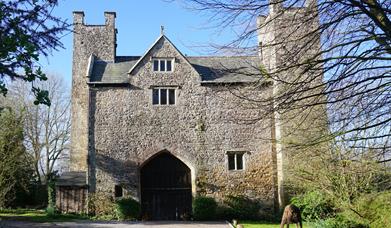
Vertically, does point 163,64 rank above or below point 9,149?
above

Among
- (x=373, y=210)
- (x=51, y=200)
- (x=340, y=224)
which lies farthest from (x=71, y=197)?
(x=373, y=210)

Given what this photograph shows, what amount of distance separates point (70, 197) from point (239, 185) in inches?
368

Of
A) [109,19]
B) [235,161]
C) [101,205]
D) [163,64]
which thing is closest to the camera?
[101,205]

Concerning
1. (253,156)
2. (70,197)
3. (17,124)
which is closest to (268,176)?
(253,156)

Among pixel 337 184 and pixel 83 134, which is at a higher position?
pixel 83 134

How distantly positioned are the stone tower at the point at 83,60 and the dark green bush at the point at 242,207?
32.5 feet

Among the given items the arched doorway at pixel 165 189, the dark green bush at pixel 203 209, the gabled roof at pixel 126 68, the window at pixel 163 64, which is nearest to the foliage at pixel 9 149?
the gabled roof at pixel 126 68

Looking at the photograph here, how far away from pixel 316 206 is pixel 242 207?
18.8 ft

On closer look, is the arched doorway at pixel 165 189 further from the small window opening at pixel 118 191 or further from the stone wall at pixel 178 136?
the small window opening at pixel 118 191

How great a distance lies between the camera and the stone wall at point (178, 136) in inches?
1006

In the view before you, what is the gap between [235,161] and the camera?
2617cm

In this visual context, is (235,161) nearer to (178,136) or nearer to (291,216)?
(178,136)

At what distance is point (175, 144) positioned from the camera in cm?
2600

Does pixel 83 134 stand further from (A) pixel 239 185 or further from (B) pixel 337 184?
(B) pixel 337 184
